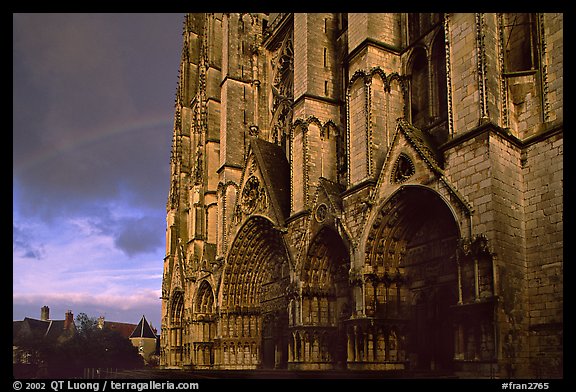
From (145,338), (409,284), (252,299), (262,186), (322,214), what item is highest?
(262,186)

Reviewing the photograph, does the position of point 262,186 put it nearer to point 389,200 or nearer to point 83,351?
point 389,200

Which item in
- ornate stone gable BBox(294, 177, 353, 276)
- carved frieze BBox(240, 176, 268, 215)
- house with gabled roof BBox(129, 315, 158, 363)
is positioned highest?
carved frieze BBox(240, 176, 268, 215)

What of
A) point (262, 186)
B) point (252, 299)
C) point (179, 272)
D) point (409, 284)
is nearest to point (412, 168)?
point (409, 284)

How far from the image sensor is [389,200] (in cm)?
1328

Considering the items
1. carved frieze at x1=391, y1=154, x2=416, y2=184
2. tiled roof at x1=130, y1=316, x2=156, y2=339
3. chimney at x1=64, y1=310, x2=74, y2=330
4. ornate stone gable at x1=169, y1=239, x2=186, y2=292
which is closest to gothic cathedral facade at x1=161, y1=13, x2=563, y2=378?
carved frieze at x1=391, y1=154, x2=416, y2=184

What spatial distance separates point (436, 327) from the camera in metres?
13.1

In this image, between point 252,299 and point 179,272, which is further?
point 179,272

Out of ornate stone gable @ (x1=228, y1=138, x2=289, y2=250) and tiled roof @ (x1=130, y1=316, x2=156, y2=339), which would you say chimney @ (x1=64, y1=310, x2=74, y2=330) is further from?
ornate stone gable @ (x1=228, y1=138, x2=289, y2=250)

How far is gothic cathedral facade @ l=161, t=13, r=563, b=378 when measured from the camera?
35.2 ft
